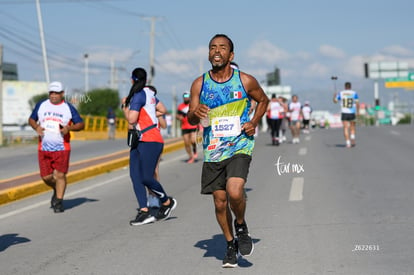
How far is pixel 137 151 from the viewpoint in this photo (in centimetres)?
834

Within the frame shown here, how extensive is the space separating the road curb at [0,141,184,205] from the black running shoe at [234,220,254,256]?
19.6 ft

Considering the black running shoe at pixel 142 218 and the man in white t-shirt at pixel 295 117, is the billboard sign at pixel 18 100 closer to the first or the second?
the man in white t-shirt at pixel 295 117

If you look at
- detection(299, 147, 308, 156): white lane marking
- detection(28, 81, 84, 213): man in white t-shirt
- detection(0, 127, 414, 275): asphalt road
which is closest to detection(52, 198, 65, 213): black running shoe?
detection(28, 81, 84, 213): man in white t-shirt

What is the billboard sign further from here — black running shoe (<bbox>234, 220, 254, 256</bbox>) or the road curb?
black running shoe (<bbox>234, 220, 254, 256</bbox>)

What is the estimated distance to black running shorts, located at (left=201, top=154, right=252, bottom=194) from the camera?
5.53m

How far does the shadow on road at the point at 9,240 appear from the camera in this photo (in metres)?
7.07

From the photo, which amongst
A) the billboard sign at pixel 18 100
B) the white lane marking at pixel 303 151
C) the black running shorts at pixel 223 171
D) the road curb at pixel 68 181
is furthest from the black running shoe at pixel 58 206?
the billboard sign at pixel 18 100

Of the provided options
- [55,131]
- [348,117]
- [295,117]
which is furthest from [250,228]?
[295,117]

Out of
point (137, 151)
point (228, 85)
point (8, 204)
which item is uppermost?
point (228, 85)

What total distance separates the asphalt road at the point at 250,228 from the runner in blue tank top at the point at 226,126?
54cm

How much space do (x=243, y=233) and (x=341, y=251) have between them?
3.17ft

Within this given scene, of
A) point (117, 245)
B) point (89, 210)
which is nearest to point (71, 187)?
point (89, 210)

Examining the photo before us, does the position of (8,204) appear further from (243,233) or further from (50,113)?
(243,233)

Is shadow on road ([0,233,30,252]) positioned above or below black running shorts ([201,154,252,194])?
below
